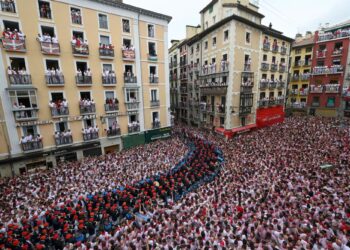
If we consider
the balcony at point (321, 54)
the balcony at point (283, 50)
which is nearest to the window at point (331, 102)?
the balcony at point (321, 54)

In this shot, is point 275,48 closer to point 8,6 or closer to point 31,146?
point 8,6

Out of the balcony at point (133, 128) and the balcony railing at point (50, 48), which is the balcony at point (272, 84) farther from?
the balcony railing at point (50, 48)

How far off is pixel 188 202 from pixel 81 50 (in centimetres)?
1722

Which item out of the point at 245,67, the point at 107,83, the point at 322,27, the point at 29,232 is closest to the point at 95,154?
the point at 107,83

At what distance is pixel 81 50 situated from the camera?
55.8 feet

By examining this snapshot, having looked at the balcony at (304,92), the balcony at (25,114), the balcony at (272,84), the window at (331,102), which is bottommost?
the window at (331,102)

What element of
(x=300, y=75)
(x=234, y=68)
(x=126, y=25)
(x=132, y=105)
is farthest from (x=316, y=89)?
(x=126, y=25)

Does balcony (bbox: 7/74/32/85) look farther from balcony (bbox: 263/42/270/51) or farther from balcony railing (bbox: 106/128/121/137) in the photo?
balcony (bbox: 263/42/270/51)

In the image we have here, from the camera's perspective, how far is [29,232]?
8.74 m

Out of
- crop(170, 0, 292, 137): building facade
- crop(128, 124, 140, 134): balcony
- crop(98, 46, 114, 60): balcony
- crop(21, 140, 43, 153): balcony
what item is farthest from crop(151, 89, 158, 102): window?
crop(21, 140, 43, 153): balcony

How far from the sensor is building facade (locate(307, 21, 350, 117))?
28.2 m

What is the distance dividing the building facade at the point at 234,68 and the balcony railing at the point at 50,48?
18941 millimetres

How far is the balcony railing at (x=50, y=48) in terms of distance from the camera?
15292 mm

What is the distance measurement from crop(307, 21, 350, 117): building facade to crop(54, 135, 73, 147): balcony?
1583 inches
